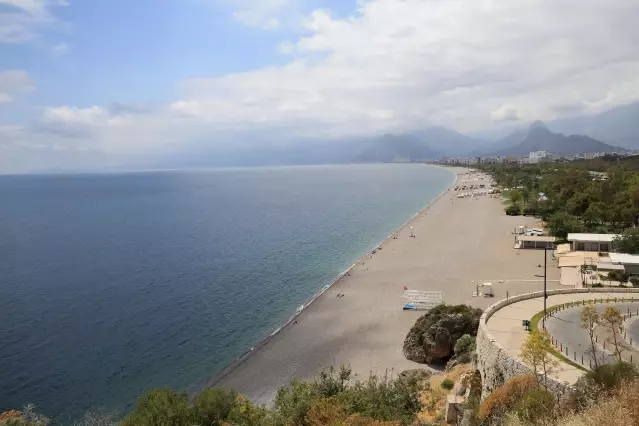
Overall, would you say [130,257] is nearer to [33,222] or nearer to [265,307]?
[265,307]

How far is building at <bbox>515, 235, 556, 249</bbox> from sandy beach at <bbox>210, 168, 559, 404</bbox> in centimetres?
185

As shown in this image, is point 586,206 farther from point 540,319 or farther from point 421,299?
point 540,319

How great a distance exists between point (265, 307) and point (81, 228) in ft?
195

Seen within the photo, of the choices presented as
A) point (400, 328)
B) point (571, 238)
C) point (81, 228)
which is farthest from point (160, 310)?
point (81, 228)

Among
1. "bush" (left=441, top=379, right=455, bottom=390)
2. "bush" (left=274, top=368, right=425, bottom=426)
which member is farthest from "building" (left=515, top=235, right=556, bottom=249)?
"bush" (left=274, top=368, right=425, bottom=426)

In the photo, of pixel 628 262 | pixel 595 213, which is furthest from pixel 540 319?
pixel 595 213

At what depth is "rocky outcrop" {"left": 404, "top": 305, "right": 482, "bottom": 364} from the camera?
26.1 meters

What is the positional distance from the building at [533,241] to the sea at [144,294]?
19.4m

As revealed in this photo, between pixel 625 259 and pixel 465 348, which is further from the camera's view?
pixel 625 259

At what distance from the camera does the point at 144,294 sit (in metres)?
42.0

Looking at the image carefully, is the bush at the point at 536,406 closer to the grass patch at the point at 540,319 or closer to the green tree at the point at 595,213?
the grass patch at the point at 540,319

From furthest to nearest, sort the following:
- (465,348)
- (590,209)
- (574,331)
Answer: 1. (590,209)
2. (465,348)
3. (574,331)

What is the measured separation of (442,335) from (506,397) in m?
12.0

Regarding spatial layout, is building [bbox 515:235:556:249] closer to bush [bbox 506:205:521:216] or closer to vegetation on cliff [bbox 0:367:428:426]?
bush [bbox 506:205:521:216]
